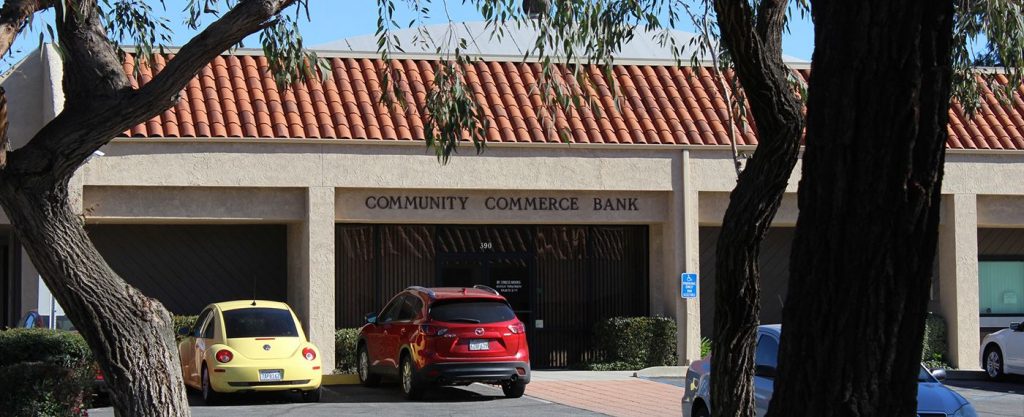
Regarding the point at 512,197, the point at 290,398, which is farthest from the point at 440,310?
the point at 512,197

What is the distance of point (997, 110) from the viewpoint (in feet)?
87.4

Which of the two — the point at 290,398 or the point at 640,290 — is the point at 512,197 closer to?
the point at 640,290

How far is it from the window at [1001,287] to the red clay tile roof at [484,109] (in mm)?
3112

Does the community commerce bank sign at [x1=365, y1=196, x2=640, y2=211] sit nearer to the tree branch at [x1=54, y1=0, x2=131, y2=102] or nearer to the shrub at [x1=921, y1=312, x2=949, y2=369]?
the shrub at [x1=921, y1=312, x2=949, y2=369]

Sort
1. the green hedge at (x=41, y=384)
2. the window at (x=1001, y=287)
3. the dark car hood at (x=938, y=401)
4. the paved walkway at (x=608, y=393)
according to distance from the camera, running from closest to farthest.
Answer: the dark car hood at (x=938, y=401) < the green hedge at (x=41, y=384) < the paved walkway at (x=608, y=393) < the window at (x=1001, y=287)

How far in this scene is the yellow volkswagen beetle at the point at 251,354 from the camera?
58.7ft

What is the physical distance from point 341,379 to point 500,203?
14.5 feet

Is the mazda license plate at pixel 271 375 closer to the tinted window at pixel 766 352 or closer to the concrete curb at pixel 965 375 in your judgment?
the tinted window at pixel 766 352

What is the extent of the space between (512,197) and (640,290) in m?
3.41

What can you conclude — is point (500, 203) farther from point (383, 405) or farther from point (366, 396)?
point (383, 405)

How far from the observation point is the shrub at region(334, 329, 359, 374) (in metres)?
23.3

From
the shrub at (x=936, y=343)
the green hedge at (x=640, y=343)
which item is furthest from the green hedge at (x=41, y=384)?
the shrub at (x=936, y=343)

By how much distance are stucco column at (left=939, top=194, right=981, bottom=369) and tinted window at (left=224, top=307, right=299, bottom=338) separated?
13.0m

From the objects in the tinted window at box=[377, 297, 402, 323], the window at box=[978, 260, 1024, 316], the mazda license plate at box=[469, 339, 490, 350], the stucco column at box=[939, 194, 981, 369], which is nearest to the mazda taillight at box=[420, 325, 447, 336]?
the mazda license plate at box=[469, 339, 490, 350]
